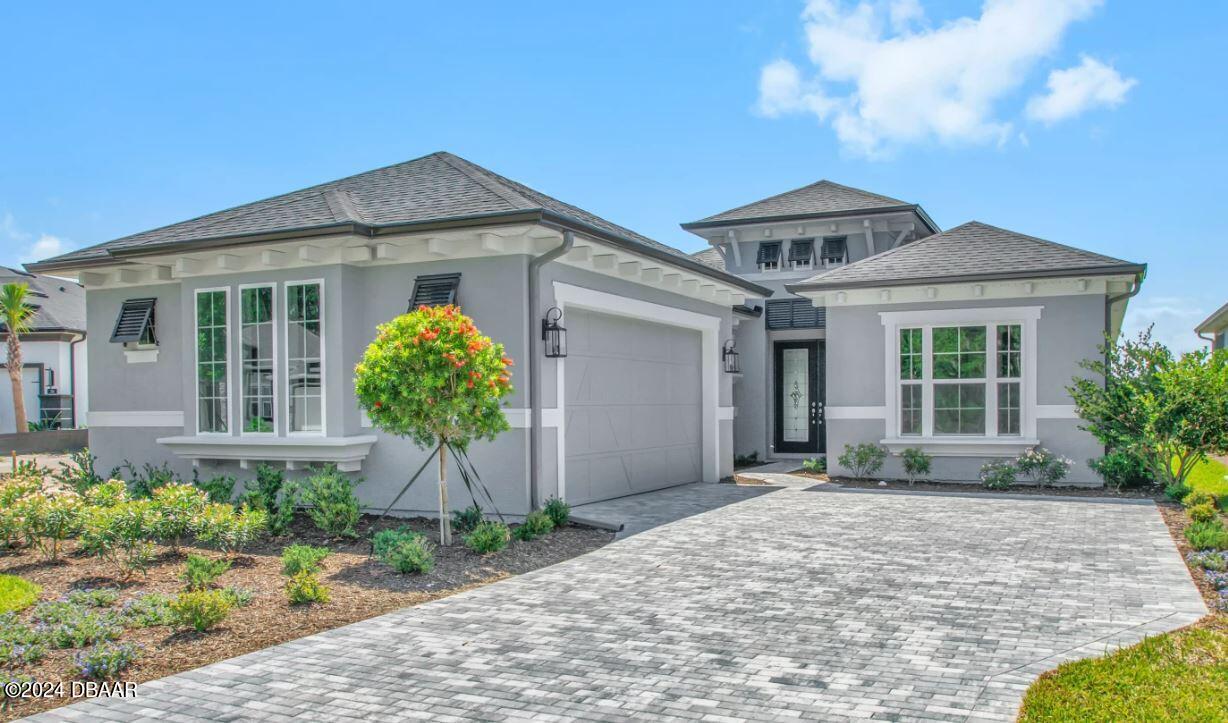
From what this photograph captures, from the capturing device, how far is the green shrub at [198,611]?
562 cm

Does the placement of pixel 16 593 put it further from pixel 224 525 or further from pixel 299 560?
pixel 299 560

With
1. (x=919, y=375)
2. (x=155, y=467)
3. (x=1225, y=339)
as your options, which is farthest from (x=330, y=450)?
(x=1225, y=339)

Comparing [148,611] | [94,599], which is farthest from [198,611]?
[94,599]

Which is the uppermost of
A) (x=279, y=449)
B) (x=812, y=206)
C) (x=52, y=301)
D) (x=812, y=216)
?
(x=812, y=206)

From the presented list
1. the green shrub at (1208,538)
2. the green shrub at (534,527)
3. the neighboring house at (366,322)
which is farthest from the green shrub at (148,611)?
the green shrub at (1208,538)

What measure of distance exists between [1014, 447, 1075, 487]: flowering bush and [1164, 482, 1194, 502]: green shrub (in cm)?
141

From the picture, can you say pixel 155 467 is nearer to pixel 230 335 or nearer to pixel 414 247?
pixel 230 335

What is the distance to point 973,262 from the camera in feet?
44.7

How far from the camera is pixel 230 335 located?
10.8 meters

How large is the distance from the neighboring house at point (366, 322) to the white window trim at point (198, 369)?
21 millimetres

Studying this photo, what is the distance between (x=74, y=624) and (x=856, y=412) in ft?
37.1

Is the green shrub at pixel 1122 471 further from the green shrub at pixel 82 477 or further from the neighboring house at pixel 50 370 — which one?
the neighboring house at pixel 50 370

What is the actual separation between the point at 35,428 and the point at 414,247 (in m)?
23.3

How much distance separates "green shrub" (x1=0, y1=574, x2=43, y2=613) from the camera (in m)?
6.48
